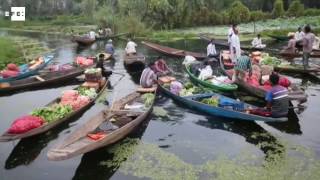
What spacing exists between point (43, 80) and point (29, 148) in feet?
22.1

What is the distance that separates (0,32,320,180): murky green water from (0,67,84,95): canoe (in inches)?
117

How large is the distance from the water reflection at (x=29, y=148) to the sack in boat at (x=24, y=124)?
74cm

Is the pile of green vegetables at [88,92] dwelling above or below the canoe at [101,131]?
above

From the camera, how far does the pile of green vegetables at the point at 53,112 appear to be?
415 inches

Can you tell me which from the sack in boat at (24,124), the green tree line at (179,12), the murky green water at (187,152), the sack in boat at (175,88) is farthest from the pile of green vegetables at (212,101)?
the green tree line at (179,12)

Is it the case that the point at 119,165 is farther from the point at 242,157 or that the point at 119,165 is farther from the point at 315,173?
the point at 315,173

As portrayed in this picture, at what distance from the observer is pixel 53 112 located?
1094cm

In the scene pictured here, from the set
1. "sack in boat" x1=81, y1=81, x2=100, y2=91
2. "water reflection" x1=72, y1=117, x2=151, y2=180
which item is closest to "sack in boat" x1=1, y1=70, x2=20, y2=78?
"sack in boat" x1=81, y1=81, x2=100, y2=91

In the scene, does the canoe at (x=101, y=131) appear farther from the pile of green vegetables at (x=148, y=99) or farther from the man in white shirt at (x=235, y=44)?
the man in white shirt at (x=235, y=44)

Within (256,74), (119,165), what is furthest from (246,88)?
(119,165)

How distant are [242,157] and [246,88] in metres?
5.30

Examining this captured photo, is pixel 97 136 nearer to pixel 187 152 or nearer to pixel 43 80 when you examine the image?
pixel 187 152

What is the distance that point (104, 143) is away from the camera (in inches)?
352

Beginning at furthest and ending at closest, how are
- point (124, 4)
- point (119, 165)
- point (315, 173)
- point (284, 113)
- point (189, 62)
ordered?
point (124, 4) < point (189, 62) < point (284, 113) < point (119, 165) < point (315, 173)
